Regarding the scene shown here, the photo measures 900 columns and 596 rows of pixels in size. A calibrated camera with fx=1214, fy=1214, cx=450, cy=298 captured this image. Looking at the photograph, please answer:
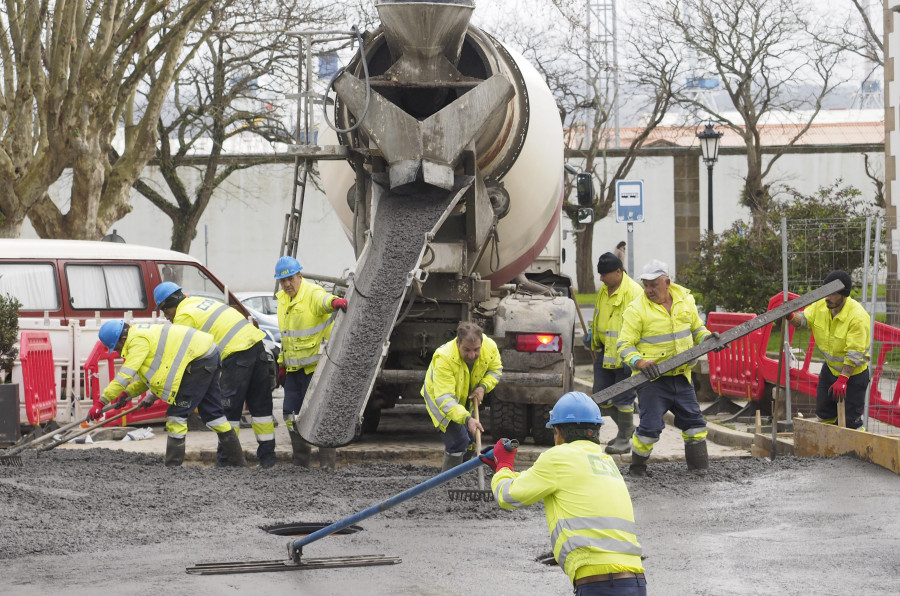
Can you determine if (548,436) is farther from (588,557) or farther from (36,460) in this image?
(588,557)

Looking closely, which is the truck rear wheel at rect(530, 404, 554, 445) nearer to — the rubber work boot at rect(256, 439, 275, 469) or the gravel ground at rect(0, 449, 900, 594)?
the gravel ground at rect(0, 449, 900, 594)

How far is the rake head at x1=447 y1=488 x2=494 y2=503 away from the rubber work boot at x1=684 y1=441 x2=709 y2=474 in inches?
67.7

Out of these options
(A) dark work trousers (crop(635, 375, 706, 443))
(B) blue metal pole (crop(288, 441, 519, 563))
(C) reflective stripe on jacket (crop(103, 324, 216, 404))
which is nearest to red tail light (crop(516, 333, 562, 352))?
(A) dark work trousers (crop(635, 375, 706, 443))

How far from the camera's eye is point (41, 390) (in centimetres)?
1077

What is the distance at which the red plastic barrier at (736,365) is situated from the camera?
11539mm

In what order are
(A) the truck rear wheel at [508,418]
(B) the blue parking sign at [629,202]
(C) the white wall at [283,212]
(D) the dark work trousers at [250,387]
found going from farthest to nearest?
(C) the white wall at [283,212], (B) the blue parking sign at [629,202], (A) the truck rear wheel at [508,418], (D) the dark work trousers at [250,387]

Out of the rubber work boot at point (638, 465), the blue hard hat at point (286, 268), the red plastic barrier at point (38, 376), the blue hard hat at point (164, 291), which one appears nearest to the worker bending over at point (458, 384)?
the rubber work boot at point (638, 465)

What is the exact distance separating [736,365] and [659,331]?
12.2ft

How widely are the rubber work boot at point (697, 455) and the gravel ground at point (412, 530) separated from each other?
10 centimetres

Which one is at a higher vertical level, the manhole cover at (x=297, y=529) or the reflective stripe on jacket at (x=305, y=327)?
the reflective stripe on jacket at (x=305, y=327)

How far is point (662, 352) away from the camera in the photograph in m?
8.47

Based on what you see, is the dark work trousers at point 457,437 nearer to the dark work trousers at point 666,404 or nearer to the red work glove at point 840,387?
the dark work trousers at point 666,404

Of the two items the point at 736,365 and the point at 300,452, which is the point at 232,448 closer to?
the point at 300,452

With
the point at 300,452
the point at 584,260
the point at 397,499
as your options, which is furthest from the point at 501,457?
the point at 584,260
